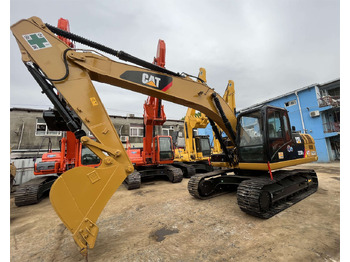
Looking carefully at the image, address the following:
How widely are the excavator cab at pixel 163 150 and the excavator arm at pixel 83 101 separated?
513cm

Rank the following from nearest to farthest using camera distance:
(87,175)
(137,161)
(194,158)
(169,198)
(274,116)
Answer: (87,175), (274,116), (169,198), (137,161), (194,158)

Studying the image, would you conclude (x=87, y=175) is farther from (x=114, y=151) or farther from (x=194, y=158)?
(x=194, y=158)

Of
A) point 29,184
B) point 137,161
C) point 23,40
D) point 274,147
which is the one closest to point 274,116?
point 274,147

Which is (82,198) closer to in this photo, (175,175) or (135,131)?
(175,175)

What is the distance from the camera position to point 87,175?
2.49 meters

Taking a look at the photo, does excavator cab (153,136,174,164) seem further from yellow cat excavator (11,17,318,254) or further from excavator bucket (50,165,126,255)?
excavator bucket (50,165,126,255)

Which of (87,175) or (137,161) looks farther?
(137,161)

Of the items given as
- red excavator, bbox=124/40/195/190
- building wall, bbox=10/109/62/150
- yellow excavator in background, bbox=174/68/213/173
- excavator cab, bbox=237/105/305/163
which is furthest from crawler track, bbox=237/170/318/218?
building wall, bbox=10/109/62/150

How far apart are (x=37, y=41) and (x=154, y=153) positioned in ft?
20.6

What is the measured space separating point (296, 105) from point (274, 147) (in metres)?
16.6

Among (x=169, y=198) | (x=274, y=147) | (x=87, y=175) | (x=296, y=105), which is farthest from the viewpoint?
(x=296, y=105)

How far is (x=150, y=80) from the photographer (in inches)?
140

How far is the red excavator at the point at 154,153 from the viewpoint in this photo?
718cm

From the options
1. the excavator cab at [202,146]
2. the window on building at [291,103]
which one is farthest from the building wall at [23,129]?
the window on building at [291,103]
